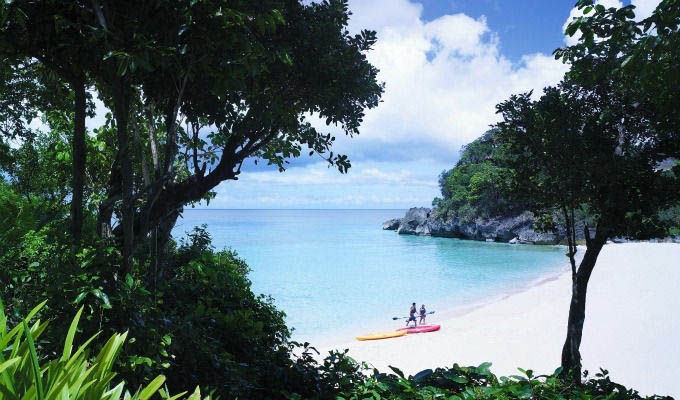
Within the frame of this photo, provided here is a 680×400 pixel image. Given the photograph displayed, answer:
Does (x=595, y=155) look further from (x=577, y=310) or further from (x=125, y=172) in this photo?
(x=125, y=172)

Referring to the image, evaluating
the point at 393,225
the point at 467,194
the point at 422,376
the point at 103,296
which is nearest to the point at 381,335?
the point at 422,376

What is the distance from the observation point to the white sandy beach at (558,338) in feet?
40.2

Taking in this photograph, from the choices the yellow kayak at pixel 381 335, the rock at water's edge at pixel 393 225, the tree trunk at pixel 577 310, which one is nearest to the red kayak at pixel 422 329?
the yellow kayak at pixel 381 335

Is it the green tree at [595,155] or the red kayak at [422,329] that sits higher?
the green tree at [595,155]

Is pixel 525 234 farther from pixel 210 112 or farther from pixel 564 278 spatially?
pixel 210 112

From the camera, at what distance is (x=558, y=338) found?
15727 millimetres

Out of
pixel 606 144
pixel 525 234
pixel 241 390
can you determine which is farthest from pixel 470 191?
pixel 241 390

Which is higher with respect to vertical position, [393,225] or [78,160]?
[78,160]

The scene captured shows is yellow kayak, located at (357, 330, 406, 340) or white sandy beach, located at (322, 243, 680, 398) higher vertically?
white sandy beach, located at (322, 243, 680, 398)

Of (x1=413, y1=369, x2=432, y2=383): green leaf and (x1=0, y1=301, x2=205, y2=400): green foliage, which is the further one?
(x1=413, y1=369, x2=432, y2=383): green leaf

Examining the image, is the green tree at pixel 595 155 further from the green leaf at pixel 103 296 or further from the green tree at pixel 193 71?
the green leaf at pixel 103 296

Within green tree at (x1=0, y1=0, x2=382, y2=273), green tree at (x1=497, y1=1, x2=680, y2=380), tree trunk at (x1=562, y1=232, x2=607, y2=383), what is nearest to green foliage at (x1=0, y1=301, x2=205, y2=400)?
green tree at (x1=0, y1=0, x2=382, y2=273)

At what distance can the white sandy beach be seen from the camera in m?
12.2

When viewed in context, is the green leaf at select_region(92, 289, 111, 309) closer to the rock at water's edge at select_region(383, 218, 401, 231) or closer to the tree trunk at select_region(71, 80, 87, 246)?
the tree trunk at select_region(71, 80, 87, 246)
